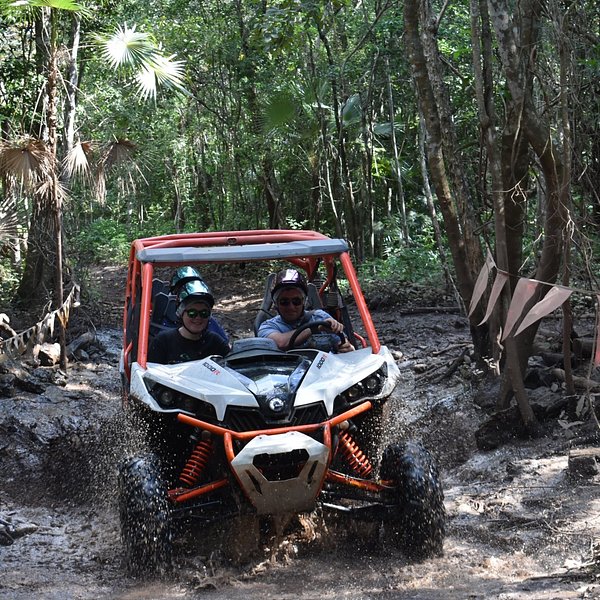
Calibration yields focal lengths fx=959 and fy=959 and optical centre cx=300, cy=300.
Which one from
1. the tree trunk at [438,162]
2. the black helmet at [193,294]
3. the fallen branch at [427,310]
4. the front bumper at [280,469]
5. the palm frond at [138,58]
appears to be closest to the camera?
the front bumper at [280,469]

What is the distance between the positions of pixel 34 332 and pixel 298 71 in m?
10.6

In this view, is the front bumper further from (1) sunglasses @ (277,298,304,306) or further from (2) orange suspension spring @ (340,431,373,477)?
(1) sunglasses @ (277,298,304,306)

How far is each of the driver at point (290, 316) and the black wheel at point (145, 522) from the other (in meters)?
1.42

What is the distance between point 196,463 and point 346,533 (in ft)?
3.08

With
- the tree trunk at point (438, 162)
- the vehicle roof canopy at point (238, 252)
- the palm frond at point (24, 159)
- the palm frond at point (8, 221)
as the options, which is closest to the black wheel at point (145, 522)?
the vehicle roof canopy at point (238, 252)

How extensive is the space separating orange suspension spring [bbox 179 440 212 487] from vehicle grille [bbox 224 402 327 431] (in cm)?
20

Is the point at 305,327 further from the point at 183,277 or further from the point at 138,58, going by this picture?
the point at 138,58

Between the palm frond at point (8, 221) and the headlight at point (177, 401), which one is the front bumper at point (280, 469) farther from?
the palm frond at point (8, 221)

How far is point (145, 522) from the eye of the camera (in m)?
4.45

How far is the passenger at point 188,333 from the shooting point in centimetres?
580

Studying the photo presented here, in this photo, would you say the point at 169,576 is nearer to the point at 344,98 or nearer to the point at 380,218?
the point at 344,98

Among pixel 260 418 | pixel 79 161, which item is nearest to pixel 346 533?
→ pixel 260 418

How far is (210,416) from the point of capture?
469 cm

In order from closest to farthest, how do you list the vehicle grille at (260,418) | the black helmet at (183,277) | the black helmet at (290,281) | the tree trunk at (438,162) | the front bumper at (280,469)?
the front bumper at (280,469)
the vehicle grille at (260,418)
the black helmet at (290,281)
the black helmet at (183,277)
the tree trunk at (438,162)
